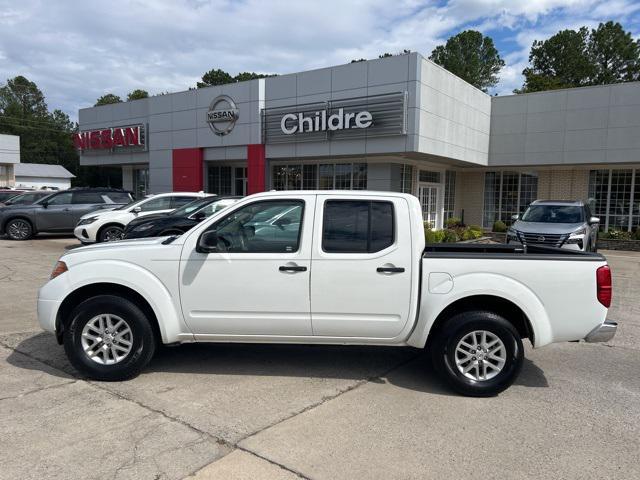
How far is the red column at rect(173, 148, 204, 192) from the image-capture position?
2441cm

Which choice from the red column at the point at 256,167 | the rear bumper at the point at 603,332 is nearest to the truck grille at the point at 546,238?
the rear bumper at the point at 603,332

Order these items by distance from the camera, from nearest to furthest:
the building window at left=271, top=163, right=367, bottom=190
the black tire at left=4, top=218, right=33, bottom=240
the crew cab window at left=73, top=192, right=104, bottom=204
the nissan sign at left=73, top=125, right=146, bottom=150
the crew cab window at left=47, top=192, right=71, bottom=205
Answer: the black tire at left=4, top=218, right=33, bottom=240 < the crew cab window at left=47, top=192, right=71, bottom=205 < the crew cab window at left=73, top=192, right=104, bottom=204 < the building window at left=271, top=163, right=367, bottom=190 < the nissan sign at left=73, top=125, right=146, bottom=150

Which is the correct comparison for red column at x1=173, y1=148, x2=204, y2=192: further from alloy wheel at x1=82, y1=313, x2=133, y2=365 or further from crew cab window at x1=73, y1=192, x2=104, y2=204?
alloy wheel at x1=82, y1=313, x2=133, y2=365

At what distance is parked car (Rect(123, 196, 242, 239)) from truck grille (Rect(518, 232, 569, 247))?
25.4ft

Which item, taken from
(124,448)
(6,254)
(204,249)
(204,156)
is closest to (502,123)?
(204,156)

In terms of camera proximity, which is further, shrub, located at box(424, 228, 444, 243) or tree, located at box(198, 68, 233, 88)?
tree, located at box(198, 68, 233, 88)

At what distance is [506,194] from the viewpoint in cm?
2492

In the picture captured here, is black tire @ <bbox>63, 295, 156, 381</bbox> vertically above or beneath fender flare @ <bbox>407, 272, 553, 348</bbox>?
beneath

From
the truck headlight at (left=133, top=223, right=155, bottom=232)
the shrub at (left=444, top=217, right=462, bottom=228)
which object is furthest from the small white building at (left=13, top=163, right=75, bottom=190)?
the truck headlight at (left=133, top=223, right=155, bottom=232)

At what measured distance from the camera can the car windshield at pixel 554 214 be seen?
1458cm

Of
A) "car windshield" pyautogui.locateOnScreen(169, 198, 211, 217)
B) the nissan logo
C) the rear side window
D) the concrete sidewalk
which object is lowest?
the concrete sidewalk

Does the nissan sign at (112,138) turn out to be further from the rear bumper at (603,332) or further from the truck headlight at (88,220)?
the rear bumper at (603,332)

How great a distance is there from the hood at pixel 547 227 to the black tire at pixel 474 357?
32.4 feet

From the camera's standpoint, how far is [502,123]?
23.4 meters
